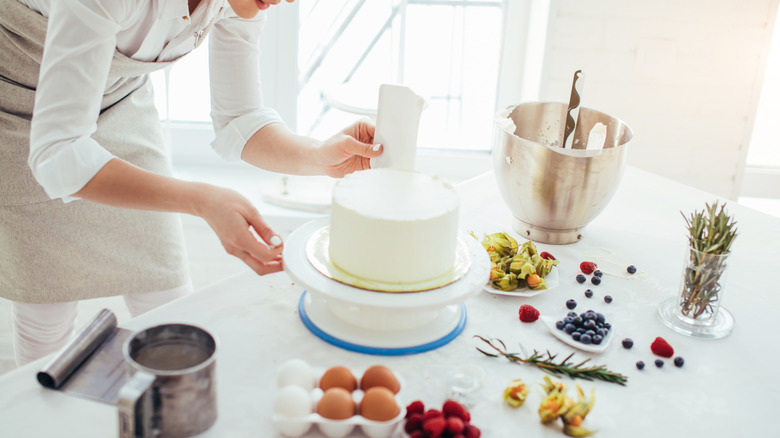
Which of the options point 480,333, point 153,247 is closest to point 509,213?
point 480,333

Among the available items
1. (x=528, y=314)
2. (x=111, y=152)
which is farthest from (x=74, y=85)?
(x=528, y=314)

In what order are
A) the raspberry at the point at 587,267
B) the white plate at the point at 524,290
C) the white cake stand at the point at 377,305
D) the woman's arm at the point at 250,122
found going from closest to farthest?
the white cake stand at the point at 377,305 → the white plate at the point at 524,290 → the raspberry at the point at 587,267 → the woman's arm at the point at 250,122

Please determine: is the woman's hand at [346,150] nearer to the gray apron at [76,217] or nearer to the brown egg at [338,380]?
the gray apron at [76,217]

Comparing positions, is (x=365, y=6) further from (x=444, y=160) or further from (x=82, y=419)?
(x=82, y=419)

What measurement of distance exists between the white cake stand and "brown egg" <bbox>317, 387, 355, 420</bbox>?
0.47 feet

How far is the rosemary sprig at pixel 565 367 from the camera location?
3.14ft

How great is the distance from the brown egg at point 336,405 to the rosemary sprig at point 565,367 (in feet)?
0.87

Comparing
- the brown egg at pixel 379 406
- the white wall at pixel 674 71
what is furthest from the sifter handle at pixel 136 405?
the white wall at pixel 674 71

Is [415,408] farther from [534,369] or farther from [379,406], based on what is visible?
[534,369]

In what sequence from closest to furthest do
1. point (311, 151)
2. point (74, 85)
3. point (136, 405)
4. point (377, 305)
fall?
point (136, 405), point (377, 305), point (74, 85), point (311, 151)

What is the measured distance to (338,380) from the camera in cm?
84

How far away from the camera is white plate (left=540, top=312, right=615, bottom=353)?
102 cm

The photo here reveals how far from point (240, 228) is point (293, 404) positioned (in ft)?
0.99

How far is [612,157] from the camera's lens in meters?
1.28
